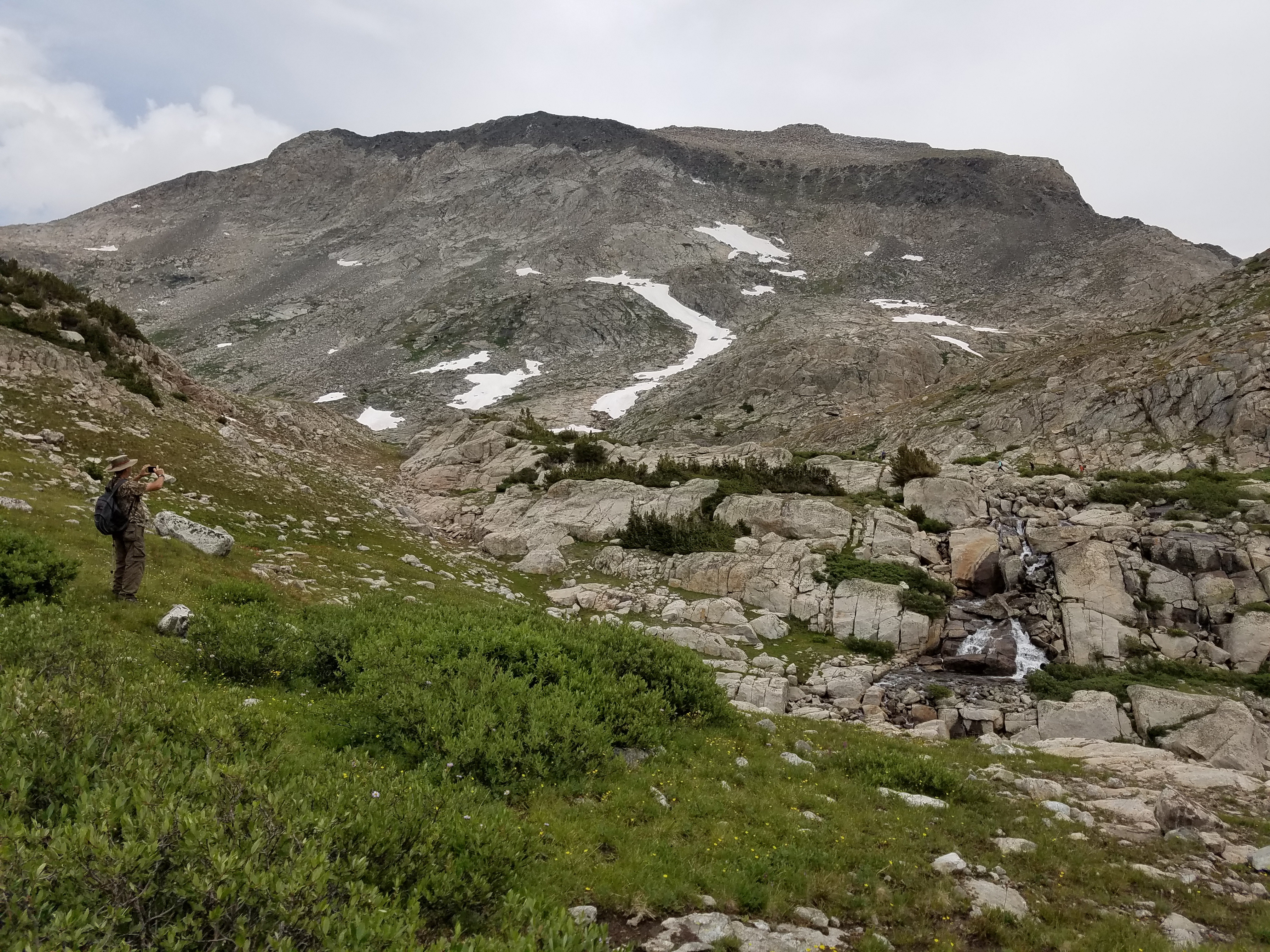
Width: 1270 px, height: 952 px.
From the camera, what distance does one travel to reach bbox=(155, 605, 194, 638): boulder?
10898 mm

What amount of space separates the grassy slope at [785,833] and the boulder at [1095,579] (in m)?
10.6

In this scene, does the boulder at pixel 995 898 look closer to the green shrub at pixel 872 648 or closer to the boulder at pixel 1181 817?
the boulder at pixel 1181 817

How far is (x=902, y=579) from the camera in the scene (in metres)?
23.3

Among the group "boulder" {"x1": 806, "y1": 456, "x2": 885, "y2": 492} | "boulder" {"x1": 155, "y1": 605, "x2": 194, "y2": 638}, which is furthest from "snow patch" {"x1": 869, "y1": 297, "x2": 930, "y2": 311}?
"boulder" {"x1": 155, "y1": 605, "x2": 194, "y2": 638}

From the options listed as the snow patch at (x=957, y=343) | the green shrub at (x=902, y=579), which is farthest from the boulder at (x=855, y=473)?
the snow patch at (x=957, y=343)

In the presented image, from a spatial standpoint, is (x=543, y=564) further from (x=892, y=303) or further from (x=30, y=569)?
(x=892, y=303)

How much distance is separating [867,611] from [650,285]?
4905 inches

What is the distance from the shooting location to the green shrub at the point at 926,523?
27109 mm

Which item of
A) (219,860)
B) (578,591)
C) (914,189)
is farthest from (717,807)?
(914,189)

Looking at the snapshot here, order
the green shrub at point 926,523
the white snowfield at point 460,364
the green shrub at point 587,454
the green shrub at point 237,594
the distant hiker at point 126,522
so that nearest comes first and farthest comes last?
the distant hiker at point 126,522 < the green shrub at point 237,594 < the green shrub at point 926,523 < the green shrub at point 587,454 < the white snowfield at point 460,364

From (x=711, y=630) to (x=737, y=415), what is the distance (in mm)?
57947

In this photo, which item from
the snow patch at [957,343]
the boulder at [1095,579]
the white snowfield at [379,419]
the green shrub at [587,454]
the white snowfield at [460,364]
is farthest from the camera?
the white snowfield at [460,364]

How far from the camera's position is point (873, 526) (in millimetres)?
26734

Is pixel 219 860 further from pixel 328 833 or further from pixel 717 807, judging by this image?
pixel 717 807
